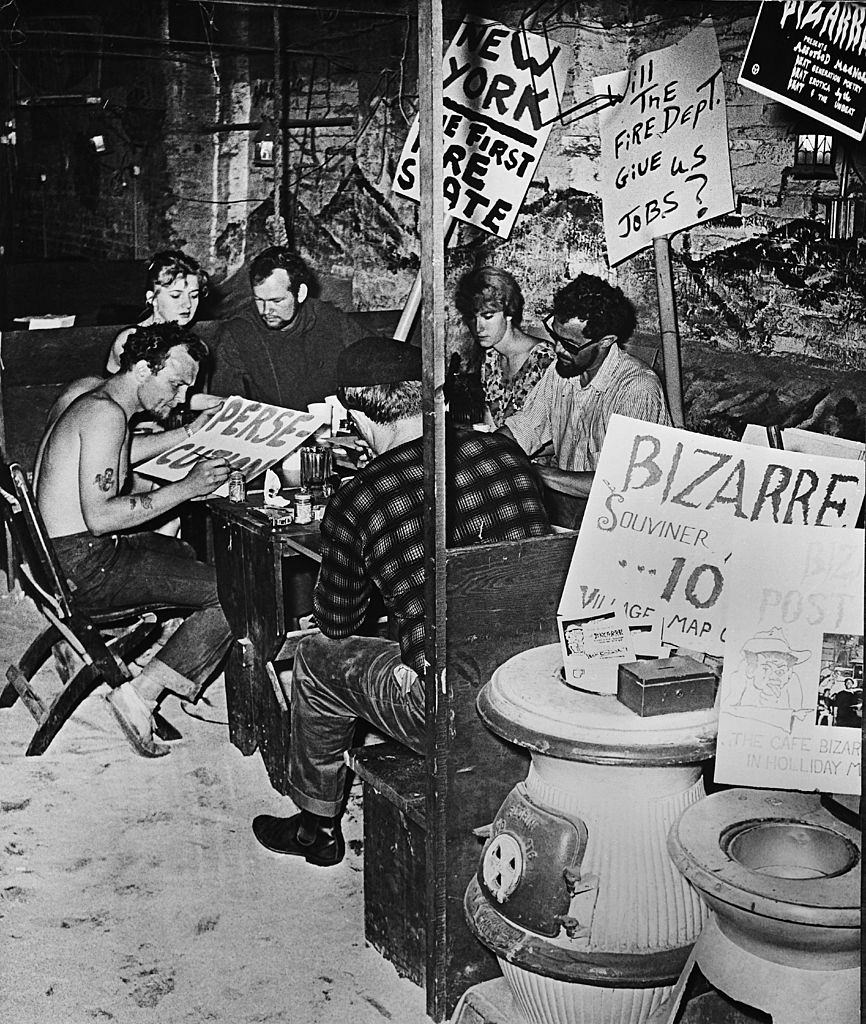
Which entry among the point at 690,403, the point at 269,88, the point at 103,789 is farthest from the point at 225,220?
the point at 103,789

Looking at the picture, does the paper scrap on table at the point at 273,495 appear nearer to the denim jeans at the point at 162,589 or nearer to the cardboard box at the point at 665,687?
the denim jeans at the point at 162,589

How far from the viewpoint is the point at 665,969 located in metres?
2.77

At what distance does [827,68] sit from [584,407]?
2.46 metres

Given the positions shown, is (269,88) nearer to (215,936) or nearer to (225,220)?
(225,220)

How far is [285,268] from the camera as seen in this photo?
7.73m

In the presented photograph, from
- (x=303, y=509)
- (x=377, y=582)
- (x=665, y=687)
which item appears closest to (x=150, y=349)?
(x=303, y=509)

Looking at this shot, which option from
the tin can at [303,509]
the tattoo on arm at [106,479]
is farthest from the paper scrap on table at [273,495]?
the tattoo on arm at [106,479]

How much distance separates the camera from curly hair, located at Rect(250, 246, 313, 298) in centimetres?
771

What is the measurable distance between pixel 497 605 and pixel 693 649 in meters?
0.57

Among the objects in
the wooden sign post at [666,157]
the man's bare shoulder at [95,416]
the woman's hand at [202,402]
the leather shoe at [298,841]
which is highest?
the wooden sign post at [666,157]

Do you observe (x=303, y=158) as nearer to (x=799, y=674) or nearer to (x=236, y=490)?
(x=236, y=490)

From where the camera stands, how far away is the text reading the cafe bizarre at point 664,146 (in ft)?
18.4

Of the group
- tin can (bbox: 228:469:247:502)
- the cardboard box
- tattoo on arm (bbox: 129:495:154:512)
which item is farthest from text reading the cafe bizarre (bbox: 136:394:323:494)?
the cardboard box

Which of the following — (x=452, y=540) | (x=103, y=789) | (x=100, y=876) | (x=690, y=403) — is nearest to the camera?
(x=452, y=540)
